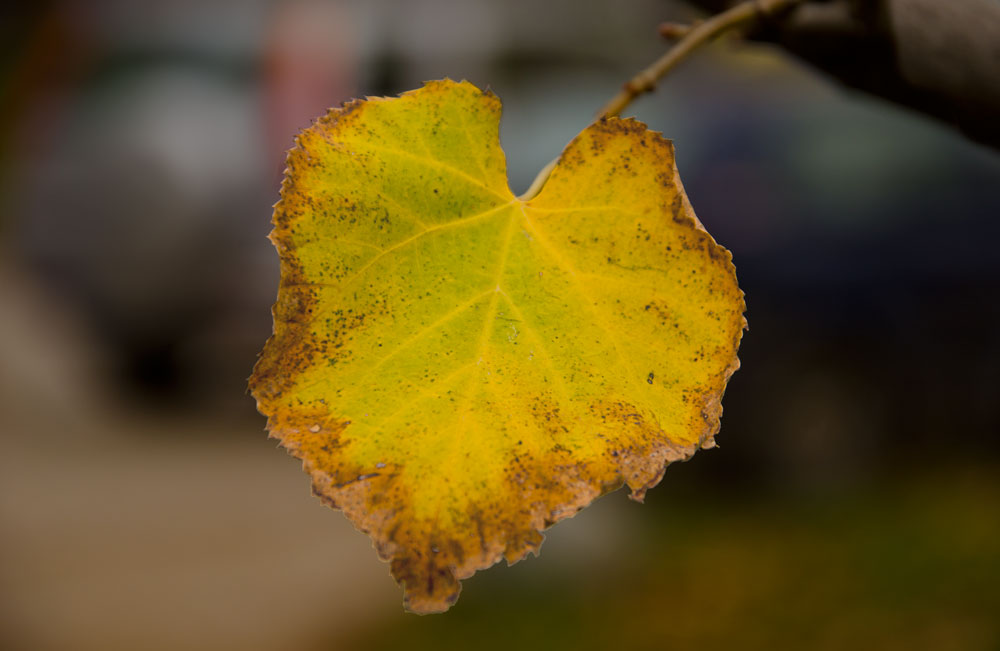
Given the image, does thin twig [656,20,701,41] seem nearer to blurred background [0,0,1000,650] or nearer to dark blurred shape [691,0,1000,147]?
dark blurred shape [691,0,1000,147]

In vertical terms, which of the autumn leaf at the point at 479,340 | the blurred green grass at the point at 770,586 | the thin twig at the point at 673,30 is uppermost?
the thin twig at the point at 673,30

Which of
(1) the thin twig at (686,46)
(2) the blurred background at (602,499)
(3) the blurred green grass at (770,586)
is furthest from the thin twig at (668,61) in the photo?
(3) the blurred green grass at (770,586)

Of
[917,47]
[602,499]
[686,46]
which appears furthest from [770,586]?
[686,46]

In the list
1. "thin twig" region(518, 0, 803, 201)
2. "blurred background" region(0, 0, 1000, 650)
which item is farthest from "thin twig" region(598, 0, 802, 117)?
"blurred background" region(0, 0, 1000, 650)

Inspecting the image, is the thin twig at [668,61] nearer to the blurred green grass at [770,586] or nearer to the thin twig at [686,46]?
the thin twig at [686,46]

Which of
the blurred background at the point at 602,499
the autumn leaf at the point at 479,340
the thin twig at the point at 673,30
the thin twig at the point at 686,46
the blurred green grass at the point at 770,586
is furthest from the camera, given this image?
the blurred background at the point at 602,499

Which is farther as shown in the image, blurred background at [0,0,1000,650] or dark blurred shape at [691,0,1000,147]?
blurred background at [0,0,1000,650]
